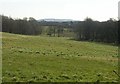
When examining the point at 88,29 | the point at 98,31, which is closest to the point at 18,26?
the point at 88,29

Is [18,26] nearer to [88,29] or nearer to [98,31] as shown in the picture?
[88,29]

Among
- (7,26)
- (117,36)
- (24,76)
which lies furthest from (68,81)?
(7,26)

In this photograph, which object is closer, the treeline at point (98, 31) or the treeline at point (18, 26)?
the treeline at point (98, 31)

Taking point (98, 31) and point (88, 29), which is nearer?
point (98, 31)

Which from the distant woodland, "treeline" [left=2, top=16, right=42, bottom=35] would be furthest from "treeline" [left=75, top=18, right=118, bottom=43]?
"treeline" [left=2, top=16, right=42, bottom=35]

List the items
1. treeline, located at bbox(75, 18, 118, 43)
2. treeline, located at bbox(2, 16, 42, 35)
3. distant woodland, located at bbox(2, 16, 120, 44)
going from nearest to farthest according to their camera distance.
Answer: treeline, located at bbox(75, 18, 118, 43)
distant woodland, located at bbox(2, 16, 120, 44)
treeline, located at bbox(2, 16, 42, 35)

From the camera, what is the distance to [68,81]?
15.8 m

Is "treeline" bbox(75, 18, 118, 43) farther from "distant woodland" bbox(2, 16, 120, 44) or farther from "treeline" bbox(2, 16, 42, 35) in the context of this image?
"treeline" bbox(2, 16, 42, 35)

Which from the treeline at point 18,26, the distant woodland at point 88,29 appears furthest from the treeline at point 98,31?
the treeline at point 18,26

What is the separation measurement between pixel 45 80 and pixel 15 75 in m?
1.97

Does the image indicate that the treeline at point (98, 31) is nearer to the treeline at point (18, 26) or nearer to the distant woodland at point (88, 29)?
the distant woodland at point (88, 29)

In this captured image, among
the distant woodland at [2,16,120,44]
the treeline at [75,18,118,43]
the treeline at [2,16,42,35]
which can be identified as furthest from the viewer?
the treeline at [2,16,42,35]

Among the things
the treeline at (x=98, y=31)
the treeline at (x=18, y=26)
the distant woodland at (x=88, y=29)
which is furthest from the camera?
the treeline at (x=18, y=26)

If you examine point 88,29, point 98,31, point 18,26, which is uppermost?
point 18,26
